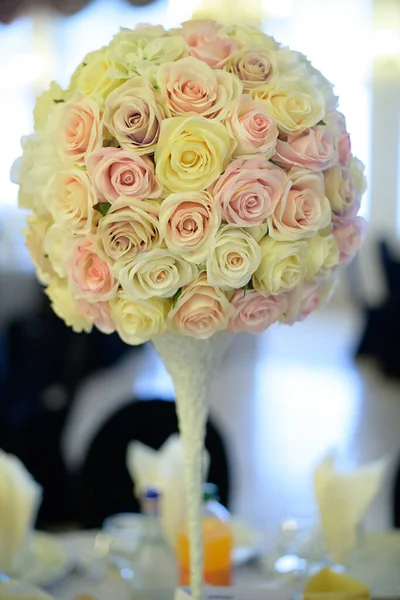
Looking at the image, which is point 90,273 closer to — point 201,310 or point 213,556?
point 201,310

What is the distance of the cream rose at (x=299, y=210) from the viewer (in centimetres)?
76

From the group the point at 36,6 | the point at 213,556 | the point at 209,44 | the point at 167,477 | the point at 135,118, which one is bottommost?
the point at 213,556

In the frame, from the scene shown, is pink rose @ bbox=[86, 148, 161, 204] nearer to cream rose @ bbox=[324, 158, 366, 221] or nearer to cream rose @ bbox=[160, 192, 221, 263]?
cream rose @ bbox=[160, 192, 221, 263]

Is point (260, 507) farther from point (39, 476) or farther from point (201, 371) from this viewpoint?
point (201, 371)

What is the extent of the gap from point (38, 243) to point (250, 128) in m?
0.30

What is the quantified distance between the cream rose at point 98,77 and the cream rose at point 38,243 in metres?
0.16

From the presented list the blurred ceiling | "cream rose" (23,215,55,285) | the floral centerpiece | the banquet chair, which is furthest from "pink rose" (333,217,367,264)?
the blurred ceiling

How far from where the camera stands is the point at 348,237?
2.81 feet

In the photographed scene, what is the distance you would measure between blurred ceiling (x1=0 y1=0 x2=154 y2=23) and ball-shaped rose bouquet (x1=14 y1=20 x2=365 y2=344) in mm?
1361

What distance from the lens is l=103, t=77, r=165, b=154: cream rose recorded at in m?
0.75

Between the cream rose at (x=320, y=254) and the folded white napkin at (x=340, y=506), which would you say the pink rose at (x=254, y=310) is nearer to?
the cream rose at (x=320, y=254)

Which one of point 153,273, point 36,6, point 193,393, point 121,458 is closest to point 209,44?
point 153,273

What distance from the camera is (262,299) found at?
80cm

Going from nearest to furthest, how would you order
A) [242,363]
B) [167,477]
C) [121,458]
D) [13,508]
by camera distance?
[13,508]
[167,477]
[121,458]
[242,363]
